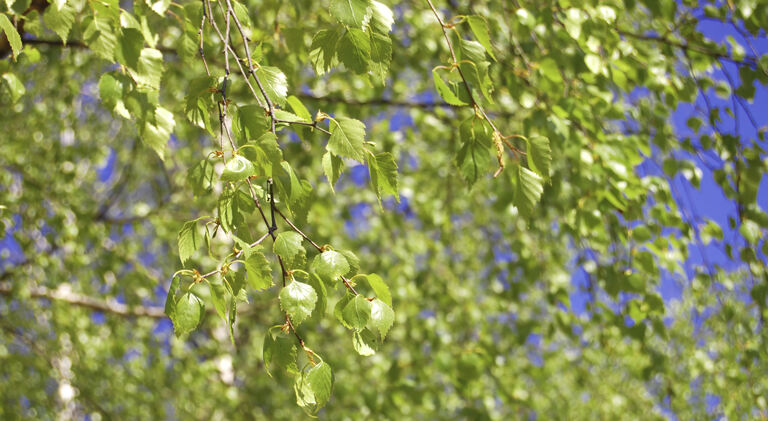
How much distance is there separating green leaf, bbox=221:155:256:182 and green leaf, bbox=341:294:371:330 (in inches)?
7.7

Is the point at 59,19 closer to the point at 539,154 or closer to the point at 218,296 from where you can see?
the point at 218,296

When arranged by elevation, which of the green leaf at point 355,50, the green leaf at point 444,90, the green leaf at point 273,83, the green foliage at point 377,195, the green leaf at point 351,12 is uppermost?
the green leaf at point 351,12

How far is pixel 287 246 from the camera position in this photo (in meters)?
0.72

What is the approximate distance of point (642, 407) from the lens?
14.1 ft

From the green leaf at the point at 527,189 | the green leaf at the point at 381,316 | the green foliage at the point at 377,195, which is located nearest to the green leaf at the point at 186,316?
the green foliage at the point at 377,195

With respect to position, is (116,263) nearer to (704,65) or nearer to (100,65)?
(100,65)

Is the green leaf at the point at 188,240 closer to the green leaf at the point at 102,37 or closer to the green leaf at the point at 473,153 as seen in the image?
the green leaf at the point at 102,37

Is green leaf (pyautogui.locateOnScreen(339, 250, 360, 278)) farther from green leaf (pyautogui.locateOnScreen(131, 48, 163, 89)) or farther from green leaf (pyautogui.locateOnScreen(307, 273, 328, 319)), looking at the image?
green leaf (pyautogui.locateOnScreen(131, 48, 163, 89))

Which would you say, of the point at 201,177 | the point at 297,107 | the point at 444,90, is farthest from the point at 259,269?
the point at 444,90

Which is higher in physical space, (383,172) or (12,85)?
(383,172)

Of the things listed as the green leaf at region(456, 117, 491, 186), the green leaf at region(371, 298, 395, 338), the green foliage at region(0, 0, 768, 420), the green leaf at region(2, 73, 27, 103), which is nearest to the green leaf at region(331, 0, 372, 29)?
the green foliage at region(0, 0, 768, 420)

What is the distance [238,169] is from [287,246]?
0.35ft

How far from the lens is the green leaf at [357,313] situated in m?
0.75

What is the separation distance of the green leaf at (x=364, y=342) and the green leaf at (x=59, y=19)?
0.56m
